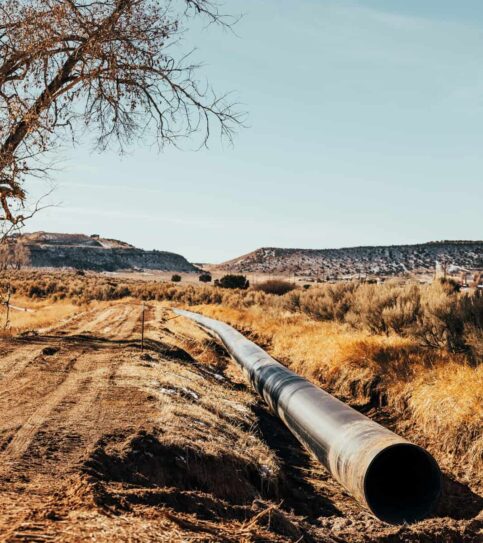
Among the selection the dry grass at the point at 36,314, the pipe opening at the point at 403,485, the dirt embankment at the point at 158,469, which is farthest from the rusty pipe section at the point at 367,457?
the dry grass at the point at 36,314

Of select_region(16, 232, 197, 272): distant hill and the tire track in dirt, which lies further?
select_region(16, 232, 197, 272): distant hill

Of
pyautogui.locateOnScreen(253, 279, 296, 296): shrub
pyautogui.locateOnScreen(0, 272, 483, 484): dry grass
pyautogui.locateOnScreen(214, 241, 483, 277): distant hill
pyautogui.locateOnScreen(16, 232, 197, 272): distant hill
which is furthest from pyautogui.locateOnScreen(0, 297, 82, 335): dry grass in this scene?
pyautogui.locateOnScreen(16, 232, 197, 272): distant hill

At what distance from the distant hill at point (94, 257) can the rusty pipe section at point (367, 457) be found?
469 feet

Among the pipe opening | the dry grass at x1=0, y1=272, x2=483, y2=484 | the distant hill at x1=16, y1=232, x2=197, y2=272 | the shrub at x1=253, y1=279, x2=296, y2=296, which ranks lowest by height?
the pipe opening

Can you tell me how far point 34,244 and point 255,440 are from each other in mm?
156171

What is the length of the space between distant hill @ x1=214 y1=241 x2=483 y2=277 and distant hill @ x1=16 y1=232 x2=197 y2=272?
35137 millimetres

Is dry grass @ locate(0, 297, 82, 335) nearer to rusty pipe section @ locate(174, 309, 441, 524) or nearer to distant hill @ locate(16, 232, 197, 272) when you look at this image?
rusty pipe section @ locate(174, 309, 441, 524)

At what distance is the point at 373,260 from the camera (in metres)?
122

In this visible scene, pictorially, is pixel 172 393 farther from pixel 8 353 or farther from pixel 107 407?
pixel 8 353

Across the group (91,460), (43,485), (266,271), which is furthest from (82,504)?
(266,271)

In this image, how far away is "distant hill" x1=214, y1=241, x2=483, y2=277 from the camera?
110812 mm

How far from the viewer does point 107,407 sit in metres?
9.26

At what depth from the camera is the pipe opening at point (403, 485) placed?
Answer: 6883 millimetres

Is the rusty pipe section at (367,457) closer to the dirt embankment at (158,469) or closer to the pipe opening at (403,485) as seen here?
the pipe opening at (403,485)
